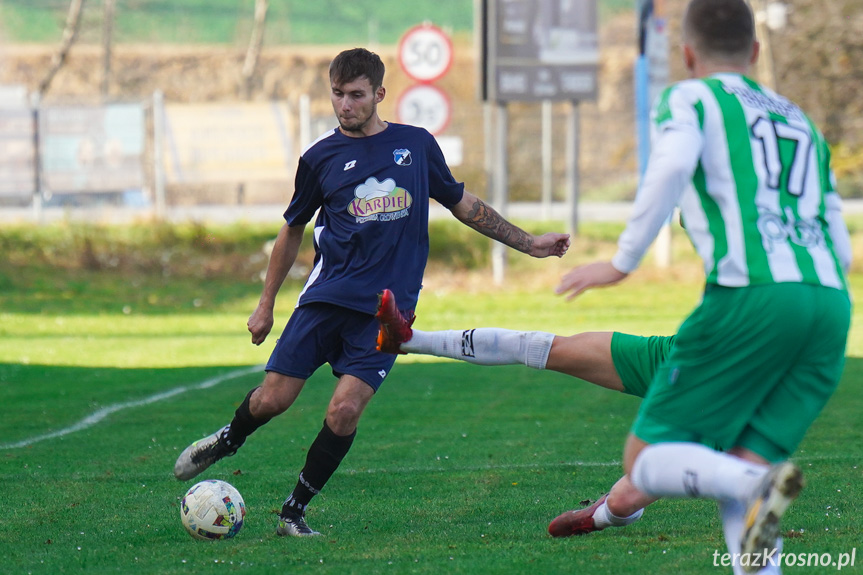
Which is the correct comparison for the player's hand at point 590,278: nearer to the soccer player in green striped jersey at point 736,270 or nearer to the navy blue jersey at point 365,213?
the soccer player in green striped jersey at point 736,270

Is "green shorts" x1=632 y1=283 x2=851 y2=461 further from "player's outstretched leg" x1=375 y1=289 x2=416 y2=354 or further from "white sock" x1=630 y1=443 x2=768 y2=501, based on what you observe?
"player's outstretched leg" x1=375 y1=289 x2=416 y2=354

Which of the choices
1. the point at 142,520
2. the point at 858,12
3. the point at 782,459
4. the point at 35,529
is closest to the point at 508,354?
the point at 782,459

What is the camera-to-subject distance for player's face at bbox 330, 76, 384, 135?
510cm

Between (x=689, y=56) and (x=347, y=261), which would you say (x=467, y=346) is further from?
(x=689, y=56)

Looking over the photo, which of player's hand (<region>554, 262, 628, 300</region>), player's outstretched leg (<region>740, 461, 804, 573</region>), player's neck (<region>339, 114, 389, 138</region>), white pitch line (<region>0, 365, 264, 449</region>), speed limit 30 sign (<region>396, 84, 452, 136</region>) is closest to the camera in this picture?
player's outstretched leg (<region>740, 461, 804, 573</region>)

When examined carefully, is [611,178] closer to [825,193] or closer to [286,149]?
[286,149]

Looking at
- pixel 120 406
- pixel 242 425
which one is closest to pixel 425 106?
pixel 120 406

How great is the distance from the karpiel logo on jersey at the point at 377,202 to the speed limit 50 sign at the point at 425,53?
14.9 metres

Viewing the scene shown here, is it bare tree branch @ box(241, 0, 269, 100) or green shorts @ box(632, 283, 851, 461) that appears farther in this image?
bare tree branch @ box(241, 0, 269, 100)

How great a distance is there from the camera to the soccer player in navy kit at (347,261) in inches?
203

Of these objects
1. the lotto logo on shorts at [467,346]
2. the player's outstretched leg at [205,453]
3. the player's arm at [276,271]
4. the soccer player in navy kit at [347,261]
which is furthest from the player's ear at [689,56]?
the player's outstretched leg at [205,453]

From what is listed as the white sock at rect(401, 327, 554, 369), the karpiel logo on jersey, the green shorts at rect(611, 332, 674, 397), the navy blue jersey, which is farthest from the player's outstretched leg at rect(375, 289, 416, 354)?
the green shorts at rect(611, 332, 674, 397)

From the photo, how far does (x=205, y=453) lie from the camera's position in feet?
17.6

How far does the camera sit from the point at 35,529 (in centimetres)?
531
